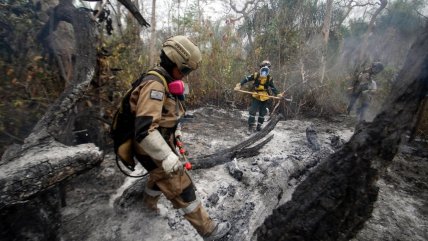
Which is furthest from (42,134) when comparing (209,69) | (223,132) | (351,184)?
(209,69)

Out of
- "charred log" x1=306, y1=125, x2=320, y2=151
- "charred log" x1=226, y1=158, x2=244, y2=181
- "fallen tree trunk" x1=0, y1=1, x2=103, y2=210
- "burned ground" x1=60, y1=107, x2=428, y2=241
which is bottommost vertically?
"burned ground" x1=60, y1=107, x2=428, y2=241

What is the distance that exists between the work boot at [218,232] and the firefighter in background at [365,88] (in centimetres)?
569

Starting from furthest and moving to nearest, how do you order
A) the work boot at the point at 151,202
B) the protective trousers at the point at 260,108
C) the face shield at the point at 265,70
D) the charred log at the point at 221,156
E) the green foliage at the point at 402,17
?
the green foliage at the point at 402,17, the protective trousers at the point at 260,108, the face shield at the point at 265,70, the charred log at the point at 221,156, the work boot at the point at 151,202

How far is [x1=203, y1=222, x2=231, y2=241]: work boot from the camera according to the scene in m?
2.14

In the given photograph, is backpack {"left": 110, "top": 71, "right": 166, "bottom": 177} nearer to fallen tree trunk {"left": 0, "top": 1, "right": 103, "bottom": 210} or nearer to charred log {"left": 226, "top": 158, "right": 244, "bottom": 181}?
fallen tree trunk {"left": 0, "top": 1, "right": 103, "bottom": 210}

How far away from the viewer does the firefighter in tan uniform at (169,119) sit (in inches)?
69.8

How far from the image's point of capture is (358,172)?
162cm

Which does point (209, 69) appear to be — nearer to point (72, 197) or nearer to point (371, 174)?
point (72, 197)

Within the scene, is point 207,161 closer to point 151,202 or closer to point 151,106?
point 151,202

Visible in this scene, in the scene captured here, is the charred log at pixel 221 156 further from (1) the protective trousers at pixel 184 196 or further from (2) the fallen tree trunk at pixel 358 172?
(2) the fallen tree trunk at pixel 358 172

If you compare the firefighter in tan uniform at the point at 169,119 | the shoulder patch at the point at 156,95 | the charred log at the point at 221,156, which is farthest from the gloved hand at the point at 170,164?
the charred log at the point at 221,156

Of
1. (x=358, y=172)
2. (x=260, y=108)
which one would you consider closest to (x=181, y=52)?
(x=358, y=172)

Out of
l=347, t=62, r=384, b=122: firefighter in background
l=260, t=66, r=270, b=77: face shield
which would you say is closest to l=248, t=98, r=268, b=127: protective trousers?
l=260, t=66, r=270, b=77: face shield

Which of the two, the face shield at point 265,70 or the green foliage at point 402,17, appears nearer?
the face shield at point 265,70
